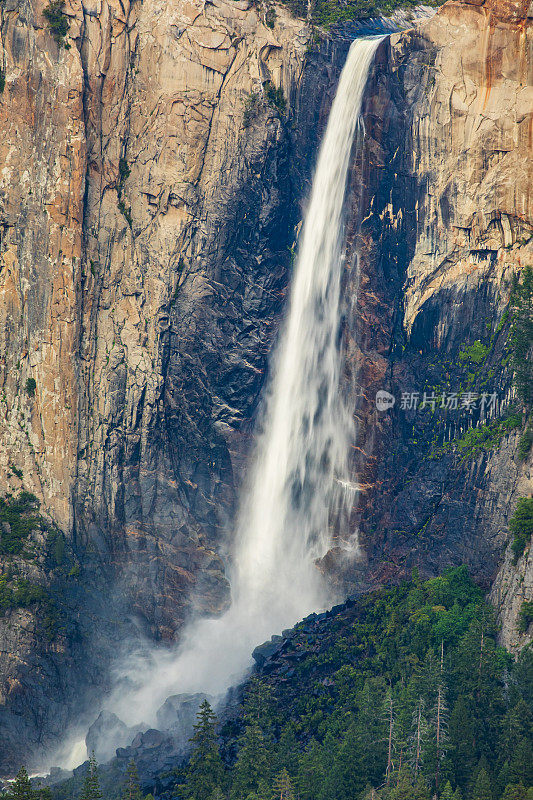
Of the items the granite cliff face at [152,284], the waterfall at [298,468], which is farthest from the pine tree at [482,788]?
the waterfall at [298,468]

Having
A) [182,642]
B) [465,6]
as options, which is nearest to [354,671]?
[182,642]

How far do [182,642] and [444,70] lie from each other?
3650 cm

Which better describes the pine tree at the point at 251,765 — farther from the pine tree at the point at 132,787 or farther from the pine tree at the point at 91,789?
the pine tree at the point at 91,789

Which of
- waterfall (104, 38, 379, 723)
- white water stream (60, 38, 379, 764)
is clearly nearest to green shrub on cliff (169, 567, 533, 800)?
white water stream (60, 38, 379, 764)

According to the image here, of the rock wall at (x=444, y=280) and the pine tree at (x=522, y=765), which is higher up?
the rock wall at (x=444, y=280)

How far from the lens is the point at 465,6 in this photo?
7331 centimetres

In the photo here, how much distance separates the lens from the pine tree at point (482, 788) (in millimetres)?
54156

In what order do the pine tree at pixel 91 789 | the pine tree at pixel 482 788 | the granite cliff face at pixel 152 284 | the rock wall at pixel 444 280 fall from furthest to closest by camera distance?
1. the granite cliff face at pixel 152 284
2. the rock wall at pixel 444 280
3. the pine tree at pixel 91 789
4. the pine tree at pixel 482 788

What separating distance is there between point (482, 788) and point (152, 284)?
38707 mm

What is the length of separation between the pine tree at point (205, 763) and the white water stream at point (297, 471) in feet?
34.0

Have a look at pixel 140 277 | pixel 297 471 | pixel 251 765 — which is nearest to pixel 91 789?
pixel 251 765

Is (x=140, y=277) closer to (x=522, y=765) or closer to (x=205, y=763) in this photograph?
(x=205, y=763)

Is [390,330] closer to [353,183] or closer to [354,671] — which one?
[353,183]

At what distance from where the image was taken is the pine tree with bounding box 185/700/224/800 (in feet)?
210
